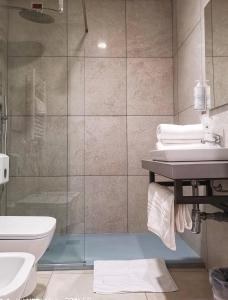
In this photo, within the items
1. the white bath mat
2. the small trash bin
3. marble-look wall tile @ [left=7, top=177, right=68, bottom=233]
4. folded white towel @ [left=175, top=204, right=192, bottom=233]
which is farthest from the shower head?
the small trash bin

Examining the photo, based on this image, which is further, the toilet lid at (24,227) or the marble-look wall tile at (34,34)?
the marble-look wall tile at (34,34)

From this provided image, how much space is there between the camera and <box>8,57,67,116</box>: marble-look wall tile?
2.15 meters

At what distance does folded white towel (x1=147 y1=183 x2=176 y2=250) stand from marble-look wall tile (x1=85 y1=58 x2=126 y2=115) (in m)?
1.31

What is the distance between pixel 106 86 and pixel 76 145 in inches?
26.8

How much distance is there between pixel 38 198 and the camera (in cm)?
212

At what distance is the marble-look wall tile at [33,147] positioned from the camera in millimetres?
2119

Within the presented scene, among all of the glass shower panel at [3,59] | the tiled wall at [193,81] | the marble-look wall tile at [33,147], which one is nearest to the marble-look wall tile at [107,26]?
the tiled wall at [193,81]

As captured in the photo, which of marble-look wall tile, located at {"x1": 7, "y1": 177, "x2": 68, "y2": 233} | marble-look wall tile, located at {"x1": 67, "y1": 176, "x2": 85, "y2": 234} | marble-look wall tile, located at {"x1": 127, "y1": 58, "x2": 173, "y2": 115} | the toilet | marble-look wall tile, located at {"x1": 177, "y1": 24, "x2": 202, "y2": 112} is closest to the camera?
the toilet

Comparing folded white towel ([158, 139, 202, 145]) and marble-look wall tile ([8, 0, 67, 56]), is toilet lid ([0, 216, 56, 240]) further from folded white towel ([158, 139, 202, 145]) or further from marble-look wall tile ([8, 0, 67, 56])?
marble-look wall tile ([8, 0, 67, 56])

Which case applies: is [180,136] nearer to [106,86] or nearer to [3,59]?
[106,86]

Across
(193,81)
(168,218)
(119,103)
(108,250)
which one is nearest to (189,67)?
(193,81)

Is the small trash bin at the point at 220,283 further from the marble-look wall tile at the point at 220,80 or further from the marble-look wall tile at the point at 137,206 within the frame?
the marble-look wall tile at the point at 137,206

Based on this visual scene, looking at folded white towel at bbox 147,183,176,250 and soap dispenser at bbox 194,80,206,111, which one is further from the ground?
soap dispenser at bbox 194,80,206,111

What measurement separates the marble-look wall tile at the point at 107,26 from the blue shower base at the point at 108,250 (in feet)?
5.92
